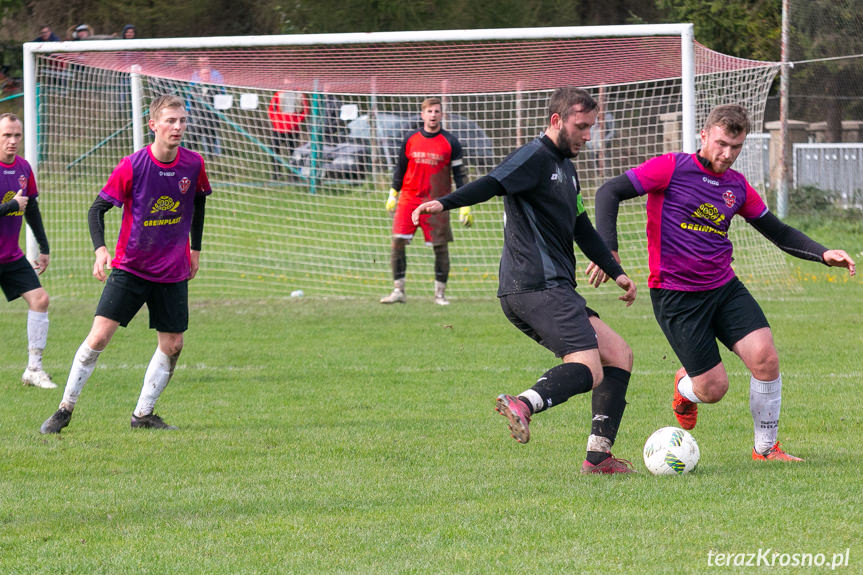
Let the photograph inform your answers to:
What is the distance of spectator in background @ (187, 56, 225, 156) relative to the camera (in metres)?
13.2

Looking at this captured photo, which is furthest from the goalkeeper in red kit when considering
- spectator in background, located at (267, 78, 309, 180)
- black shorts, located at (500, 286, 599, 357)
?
black shorts, located at (500, 286, 599, 357)

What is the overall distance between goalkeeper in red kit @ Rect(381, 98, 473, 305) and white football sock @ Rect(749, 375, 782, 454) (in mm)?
6850

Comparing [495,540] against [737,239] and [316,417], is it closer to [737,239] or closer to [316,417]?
[316,417]

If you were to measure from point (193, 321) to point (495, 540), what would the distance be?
7.86 meters

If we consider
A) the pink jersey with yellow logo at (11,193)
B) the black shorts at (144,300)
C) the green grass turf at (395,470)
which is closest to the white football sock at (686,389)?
the green grass turf at (395,470)

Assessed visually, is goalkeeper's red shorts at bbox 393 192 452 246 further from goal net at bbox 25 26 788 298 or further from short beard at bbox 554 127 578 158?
short beard at bbox 554 127 578 158

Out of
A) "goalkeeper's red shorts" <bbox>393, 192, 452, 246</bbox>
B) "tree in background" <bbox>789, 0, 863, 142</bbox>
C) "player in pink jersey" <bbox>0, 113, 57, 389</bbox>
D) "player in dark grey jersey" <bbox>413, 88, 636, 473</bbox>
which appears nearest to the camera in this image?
"player in dark grey jersey" <bbox>413, 88, 636, 473</bbox>

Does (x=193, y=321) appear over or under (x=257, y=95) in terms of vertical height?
under

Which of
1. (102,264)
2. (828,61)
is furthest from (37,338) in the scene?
(828,61)

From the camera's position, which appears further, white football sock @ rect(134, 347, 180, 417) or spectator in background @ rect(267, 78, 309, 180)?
spectator in background @ rect(267, 78, 309, 180)

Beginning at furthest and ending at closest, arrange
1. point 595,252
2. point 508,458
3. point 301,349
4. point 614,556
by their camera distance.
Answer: point 301,349
point 508,458
point 595,252
point 614,556

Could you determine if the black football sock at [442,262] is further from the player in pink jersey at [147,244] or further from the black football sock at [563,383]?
the black football sock at [563,383]

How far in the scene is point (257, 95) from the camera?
44.4 feet

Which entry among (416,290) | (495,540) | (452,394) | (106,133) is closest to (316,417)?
(452,394)
